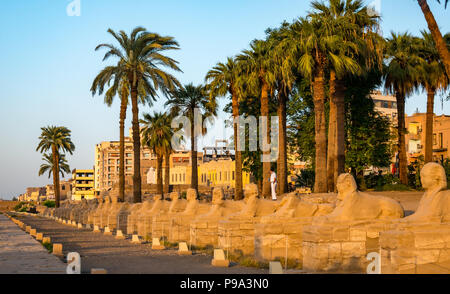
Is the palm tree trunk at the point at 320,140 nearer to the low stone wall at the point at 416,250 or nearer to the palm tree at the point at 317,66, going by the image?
the palm tree at the point at 317,66

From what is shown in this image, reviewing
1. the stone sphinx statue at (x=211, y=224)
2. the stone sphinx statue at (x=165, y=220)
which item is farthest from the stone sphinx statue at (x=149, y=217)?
the stone sphinx statue at (x=211, y=224)

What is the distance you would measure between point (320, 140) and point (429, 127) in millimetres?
7630

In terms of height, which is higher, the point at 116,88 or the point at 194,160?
the point at 116,88

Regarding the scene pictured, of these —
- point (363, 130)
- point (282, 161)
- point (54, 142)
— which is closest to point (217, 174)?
point (54, 142)

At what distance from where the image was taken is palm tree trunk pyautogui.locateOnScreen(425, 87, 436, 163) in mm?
31688

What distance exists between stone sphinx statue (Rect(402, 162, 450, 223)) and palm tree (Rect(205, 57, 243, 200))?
26.8 metres

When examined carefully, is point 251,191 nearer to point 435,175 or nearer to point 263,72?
point 435,175

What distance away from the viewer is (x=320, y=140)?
28828 millimetres

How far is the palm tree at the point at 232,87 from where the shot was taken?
37.6m

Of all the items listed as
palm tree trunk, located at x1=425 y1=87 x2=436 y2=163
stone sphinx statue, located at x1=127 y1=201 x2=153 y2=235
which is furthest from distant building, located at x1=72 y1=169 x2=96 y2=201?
stone sphinx statue, located at x1=127 y1=201 x2=153 y2=235

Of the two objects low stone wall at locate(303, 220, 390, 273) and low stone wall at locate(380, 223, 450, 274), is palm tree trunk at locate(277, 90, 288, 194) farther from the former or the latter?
low stone wall at locate(380, 223, 450, 274)

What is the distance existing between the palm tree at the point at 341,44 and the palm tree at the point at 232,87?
839 centimetres

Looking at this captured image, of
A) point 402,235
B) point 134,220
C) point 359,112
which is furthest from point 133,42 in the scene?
→ point 402,235

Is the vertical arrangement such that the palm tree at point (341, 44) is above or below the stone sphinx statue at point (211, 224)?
above
